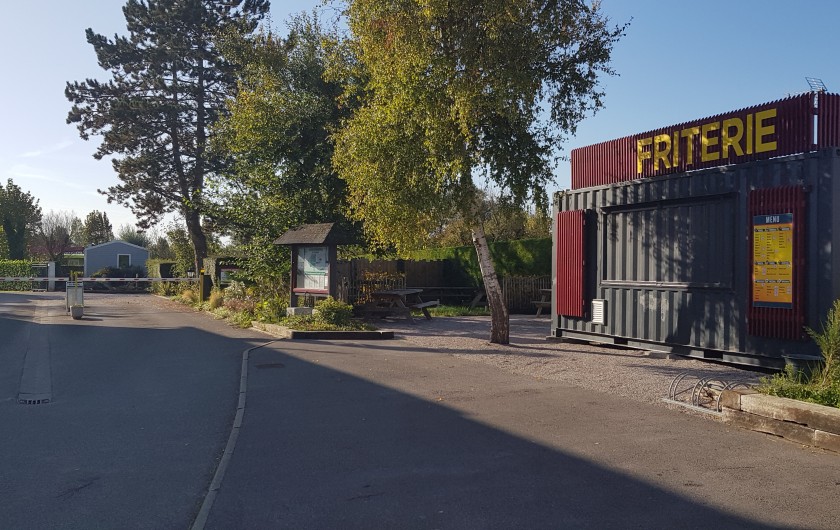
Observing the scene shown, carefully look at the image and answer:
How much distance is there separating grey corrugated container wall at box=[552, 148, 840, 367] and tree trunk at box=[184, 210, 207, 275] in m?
28.0

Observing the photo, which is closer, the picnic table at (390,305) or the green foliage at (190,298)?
the picnic table at (390,305)

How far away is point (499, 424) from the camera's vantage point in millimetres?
8242

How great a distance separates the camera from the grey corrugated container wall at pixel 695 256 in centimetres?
1095

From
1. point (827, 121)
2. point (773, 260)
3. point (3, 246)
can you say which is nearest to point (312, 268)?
point (773, 260)

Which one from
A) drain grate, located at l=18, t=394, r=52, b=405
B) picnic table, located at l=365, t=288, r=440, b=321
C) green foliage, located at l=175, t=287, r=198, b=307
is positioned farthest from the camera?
green foliage, located at l=175, t=287, r=198, b=307

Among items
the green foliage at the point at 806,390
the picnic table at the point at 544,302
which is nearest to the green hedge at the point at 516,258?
the picnic table at the point at 544,302

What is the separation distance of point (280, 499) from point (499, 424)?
324 centimetres

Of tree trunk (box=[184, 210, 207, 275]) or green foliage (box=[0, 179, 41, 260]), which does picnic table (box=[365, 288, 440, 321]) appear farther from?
green foliage (box=[0, 179, 41, 260])

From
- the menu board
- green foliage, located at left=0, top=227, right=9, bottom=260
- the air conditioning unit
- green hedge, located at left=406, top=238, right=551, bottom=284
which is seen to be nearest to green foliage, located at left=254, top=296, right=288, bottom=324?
the menu board

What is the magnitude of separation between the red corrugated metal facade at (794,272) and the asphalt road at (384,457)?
3.56 meters

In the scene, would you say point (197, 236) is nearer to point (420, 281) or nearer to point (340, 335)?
point (420, 281)

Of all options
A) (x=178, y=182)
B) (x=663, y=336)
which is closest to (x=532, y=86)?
A: (x=663, y=336)

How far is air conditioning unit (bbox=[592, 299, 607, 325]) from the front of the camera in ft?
49.3

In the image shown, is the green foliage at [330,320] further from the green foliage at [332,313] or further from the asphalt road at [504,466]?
the asphalt road at [504,466]
